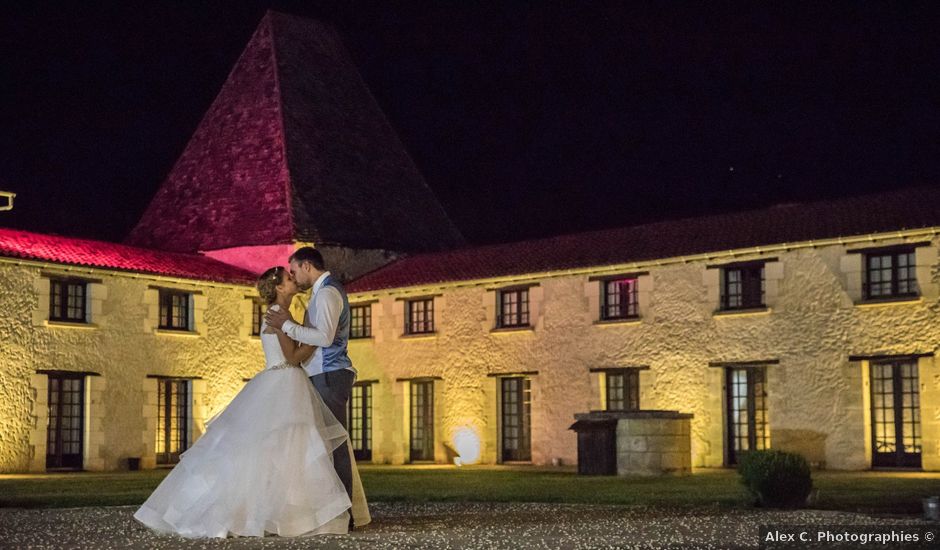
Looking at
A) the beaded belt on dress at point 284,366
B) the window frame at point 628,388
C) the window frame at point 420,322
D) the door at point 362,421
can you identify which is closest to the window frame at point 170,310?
the door at point 362,421

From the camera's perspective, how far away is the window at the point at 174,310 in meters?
28.1

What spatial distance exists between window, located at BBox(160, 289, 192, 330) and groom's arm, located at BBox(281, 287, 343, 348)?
1903cm

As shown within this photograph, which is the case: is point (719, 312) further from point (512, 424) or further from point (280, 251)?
point (280, 251)

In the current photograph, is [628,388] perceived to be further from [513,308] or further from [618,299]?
[513,308]

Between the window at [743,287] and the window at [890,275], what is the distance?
6.88ft

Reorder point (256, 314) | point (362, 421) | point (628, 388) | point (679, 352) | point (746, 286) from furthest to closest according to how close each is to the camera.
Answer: point (362, 421) → point (256, 314) → point (628, 388) → point (679, 352) → point (746, 286)

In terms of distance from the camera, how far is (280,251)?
103ft

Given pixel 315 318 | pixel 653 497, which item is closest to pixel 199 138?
pixel 653 497

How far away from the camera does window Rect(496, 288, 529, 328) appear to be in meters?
28.0

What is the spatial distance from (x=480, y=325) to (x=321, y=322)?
18.9 metres

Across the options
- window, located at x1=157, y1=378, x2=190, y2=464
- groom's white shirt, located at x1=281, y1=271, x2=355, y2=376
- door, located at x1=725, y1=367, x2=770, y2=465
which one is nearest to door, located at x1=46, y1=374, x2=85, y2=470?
window, located at x1=157, y1=378, x2=190, y2=464

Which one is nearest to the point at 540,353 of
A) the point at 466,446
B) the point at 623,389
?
the point at 623,389

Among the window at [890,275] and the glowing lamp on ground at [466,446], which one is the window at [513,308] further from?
the window at [890,275]

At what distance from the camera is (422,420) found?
2977 centimetres
